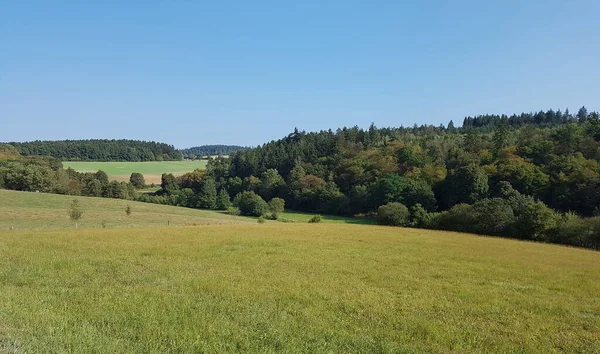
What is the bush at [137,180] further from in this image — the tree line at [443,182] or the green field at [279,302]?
the green field at [279,302]

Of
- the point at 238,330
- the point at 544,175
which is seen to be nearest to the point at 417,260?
the point at 238,330

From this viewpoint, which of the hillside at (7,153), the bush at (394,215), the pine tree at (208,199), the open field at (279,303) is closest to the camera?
the open field at (279,303)

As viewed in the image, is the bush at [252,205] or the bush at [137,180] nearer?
the bush at [252,205]

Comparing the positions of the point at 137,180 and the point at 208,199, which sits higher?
the point at 137,180

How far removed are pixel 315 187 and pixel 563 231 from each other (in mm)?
75602

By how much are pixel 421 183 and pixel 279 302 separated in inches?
3417

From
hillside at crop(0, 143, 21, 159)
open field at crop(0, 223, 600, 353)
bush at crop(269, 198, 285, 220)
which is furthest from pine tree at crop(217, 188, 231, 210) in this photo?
open field at crop(0, 223, 600, 353)

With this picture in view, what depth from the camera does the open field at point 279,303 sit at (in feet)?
30.3

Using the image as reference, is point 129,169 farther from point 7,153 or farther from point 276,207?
point 276,207

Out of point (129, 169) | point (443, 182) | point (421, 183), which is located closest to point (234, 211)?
point (421, 183)

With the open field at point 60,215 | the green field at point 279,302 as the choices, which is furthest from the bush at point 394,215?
the green field at point 279,302

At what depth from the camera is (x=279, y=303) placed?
13109 millimetres

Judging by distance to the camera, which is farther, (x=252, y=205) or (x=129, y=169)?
(x=129, y=169)

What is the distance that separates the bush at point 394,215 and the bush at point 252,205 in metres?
34.2
